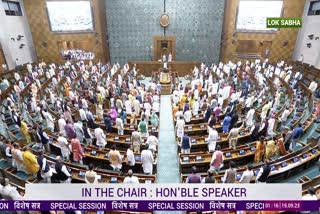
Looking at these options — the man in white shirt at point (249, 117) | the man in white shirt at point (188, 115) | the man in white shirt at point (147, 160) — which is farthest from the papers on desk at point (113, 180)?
the man in white shirt at point (249, 117)

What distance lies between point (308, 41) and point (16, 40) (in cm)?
2304

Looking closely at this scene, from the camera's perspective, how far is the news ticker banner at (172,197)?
3.94 meters

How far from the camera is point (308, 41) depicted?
56.0 feet

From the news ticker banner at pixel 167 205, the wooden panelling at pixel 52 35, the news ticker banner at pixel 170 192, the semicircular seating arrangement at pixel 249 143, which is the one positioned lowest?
the semicircular seating arrangement at pixel 249 143

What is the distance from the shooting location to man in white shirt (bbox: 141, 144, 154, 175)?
638cm

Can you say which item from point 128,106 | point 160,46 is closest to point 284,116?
point 128,106

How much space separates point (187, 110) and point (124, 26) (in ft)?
43.8

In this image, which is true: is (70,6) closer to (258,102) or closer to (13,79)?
(13,79)

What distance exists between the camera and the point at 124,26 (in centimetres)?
1945

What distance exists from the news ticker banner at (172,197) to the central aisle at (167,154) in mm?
3075

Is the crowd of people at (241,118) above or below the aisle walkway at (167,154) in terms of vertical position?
above

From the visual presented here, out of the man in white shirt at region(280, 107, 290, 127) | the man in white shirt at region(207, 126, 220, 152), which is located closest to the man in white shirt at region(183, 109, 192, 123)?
the man in white shirt at region(207, 126, 220, 152)

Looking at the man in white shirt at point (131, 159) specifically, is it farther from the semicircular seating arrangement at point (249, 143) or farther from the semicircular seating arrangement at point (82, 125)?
the semicircular seating arrangement at point (249, 143)

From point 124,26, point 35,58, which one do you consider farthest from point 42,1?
point 124,26
